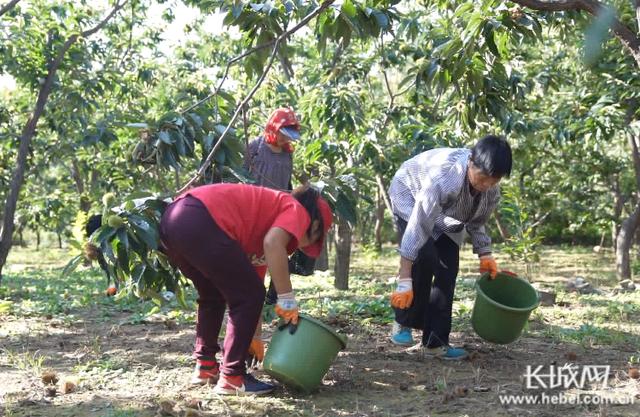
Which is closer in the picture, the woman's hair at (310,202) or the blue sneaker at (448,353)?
the woman's hair at (310,202)

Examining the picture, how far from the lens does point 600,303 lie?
5.88 m

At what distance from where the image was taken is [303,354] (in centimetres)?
301

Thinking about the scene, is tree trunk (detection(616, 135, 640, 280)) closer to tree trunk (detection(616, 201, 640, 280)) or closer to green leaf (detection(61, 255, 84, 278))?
tree trunk (detection(616, 201, 640, 280))

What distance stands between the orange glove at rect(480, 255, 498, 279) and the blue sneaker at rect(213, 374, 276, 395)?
1.49 metres

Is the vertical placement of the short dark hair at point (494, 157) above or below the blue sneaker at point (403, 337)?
above

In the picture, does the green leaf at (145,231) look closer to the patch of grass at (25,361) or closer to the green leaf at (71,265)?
the green leaf at (71,265)

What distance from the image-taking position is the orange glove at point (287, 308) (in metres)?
3.05

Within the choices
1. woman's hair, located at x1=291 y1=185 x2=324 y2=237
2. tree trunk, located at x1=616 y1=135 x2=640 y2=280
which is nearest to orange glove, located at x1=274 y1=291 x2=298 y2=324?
woman's hair, located at x1=291 y1=185 x2=324 y2=237

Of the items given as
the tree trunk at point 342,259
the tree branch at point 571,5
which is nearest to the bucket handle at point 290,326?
the tree branch at point 571,5

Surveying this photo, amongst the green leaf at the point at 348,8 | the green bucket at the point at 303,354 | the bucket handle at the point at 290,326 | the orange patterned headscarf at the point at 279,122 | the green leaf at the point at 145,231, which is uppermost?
the green leaf at the point at 348,8

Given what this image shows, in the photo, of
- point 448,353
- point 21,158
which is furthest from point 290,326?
point 21,158

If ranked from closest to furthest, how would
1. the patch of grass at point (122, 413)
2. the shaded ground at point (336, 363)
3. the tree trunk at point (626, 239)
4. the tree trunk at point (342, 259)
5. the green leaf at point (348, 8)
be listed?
Result: the patch of grass at point (122, 413) < the shaded ground at point (336, 363) < the green leaf at point (348, 8) < the tree trunk at point (342, 259) < the tree trunk at point (626, 239)

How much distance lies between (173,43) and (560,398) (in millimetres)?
11589

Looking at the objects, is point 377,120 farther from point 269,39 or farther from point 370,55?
point 269,39
